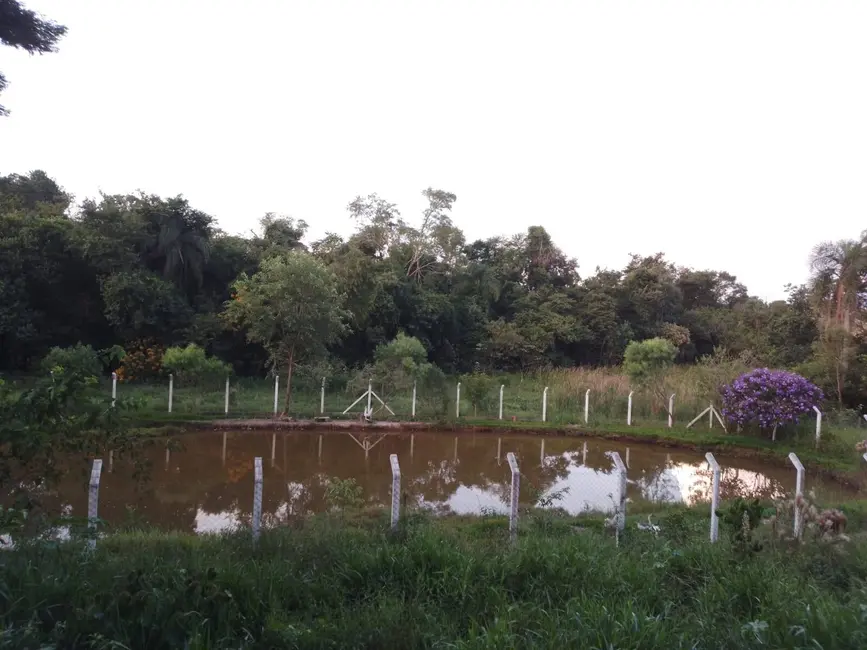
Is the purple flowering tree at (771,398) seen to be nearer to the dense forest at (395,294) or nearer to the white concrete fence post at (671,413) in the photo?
the white concrete fence post at (671,413)

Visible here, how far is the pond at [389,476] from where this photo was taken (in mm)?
8766

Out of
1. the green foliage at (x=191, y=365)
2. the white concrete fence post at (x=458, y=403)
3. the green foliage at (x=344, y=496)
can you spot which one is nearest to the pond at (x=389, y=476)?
the green foliage at (x=344, y=496)

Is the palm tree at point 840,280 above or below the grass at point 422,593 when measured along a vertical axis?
above

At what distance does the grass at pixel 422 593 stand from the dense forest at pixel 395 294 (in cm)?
1229

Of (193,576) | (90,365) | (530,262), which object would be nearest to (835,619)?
(193,576)

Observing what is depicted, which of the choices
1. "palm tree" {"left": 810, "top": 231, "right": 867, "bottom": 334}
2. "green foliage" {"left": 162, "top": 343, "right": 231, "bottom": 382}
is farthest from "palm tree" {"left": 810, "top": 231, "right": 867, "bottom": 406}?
"green foliage" {"left": 162, "top": 343, "right": 231, "bottom": 382}

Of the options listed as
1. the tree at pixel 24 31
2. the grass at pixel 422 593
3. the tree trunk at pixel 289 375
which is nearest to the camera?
the grass at pixel 422 593

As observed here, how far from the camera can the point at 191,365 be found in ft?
54.3

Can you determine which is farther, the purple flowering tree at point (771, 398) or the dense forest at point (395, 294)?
the dense forest at point (395, 294)

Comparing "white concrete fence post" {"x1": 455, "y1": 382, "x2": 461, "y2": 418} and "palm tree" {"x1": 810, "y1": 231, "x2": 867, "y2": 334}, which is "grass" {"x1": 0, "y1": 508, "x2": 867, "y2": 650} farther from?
"palm tree" {"x1": 810, "y1": 231, "x2": 867, "y2": 334}

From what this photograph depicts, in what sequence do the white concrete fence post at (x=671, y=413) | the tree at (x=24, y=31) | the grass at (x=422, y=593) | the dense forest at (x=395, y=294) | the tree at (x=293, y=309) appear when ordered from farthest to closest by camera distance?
the dense forest at (x=395, y=294), the white concrete fence post at (x=671, y=413), the tree at (x=293, y=309), the tree at (x=24, y=31), the grass at (x=422, y=593)

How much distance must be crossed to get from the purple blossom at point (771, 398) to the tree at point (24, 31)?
1410cm

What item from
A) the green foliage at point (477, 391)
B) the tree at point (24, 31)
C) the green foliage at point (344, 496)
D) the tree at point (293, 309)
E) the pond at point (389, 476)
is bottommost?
the pond at point (389, 476)

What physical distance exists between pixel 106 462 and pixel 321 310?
7032mm
